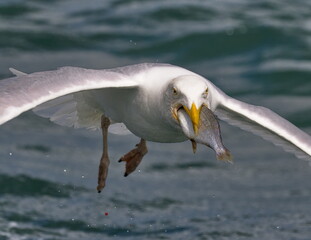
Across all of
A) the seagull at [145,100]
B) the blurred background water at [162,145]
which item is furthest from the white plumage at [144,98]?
the blurred background water at [162,145]

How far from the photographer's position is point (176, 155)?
1656 cm

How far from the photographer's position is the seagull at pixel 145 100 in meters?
7.64

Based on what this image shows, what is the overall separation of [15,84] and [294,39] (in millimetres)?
12854

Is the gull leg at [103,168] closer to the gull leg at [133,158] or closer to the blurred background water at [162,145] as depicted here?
the gull leg at [133,158]

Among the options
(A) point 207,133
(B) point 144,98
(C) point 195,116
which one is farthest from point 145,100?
(A) point 207,133

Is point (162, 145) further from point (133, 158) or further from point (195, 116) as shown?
point (195, 116)

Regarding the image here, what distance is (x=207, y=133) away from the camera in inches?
286

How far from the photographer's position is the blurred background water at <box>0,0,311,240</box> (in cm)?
1432

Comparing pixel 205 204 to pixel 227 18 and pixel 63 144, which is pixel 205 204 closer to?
pixel 63 144

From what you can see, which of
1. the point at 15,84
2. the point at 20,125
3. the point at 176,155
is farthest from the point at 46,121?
the point at 15,84

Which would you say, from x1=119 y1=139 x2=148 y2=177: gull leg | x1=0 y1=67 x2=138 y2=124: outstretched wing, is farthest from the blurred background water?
x1=0 y1=67 x2=138 y2=124: outstretched wing

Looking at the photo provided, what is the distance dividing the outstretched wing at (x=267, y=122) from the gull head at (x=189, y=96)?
2.43 ft

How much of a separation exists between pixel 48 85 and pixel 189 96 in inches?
48.7

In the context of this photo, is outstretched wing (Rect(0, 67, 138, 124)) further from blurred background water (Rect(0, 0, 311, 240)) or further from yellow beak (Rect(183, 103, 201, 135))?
blurred background water (Rect(0, 0, 311, 240))
